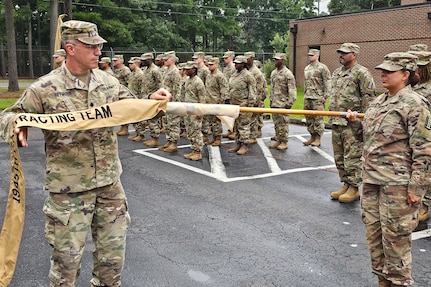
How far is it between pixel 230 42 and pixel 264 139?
43.4 metres

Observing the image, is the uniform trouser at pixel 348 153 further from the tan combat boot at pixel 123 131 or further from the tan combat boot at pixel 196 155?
the tan combat boot at pixel 123 131

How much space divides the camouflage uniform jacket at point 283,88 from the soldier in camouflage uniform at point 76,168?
24.1 feet

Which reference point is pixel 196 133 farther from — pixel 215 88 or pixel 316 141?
pixel 316 141

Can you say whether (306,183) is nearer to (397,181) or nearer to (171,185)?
(171,185)

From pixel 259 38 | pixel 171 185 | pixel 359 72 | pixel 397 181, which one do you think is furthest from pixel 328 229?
pixel 259 38

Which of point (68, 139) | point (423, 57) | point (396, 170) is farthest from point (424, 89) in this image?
point (68, 139)

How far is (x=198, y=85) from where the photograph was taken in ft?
31.7

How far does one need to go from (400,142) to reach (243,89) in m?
6.49

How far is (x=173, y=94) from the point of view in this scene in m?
10.7

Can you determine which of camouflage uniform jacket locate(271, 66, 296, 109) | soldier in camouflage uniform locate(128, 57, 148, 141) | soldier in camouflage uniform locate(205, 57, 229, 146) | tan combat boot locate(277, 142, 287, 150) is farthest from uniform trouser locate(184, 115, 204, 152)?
soldier in camouflage uniform locate(128, 57, 148, 141)

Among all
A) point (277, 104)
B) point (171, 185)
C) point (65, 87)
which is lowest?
point (171, 185)

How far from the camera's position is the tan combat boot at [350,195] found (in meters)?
6.44

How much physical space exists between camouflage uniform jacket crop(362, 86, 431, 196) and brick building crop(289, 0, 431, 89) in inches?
641

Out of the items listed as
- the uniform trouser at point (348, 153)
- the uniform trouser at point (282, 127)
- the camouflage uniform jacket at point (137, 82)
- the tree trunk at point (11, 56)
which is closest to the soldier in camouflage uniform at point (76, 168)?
the uniform trouser at point (348, 153)
